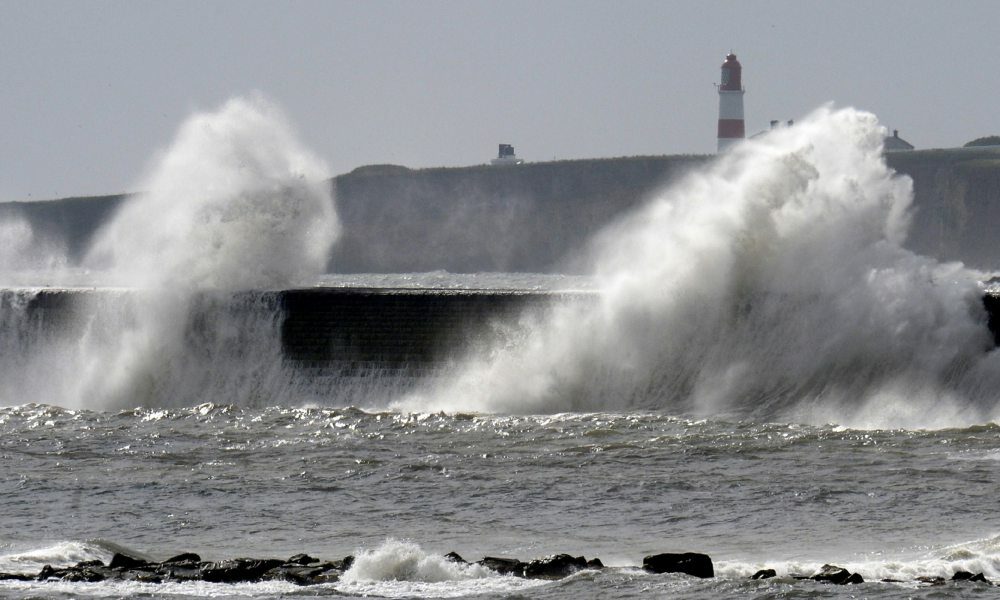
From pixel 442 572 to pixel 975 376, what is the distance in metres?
9.37

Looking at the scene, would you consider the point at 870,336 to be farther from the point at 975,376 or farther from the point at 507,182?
the point at 507,182

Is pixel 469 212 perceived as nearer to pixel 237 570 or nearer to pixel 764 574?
pixel 237 570

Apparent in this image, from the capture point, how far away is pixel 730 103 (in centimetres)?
8656

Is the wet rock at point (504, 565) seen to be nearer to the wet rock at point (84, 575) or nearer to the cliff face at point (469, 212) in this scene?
the wet rock at point (84, 575)

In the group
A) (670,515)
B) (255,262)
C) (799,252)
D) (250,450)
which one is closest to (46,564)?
(670,515)

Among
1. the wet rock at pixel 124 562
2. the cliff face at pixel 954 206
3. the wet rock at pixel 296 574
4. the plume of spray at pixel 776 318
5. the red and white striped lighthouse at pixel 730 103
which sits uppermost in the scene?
the red and white striped lighthouse at pixel 730 103

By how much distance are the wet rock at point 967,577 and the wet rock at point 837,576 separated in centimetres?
60

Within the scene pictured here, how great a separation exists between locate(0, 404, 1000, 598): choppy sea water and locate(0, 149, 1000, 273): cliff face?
7890 cm

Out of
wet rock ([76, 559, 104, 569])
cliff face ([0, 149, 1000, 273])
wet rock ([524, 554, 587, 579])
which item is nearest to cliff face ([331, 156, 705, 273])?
cliff face ([0, 149, 1000, 273])

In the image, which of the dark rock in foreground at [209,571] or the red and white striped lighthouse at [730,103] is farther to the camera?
the red and white striped lighthouse at [730,103]

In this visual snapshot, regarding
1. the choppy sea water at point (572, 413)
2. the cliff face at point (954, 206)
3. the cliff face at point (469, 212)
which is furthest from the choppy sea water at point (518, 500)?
the cliff face at point (469, 212)

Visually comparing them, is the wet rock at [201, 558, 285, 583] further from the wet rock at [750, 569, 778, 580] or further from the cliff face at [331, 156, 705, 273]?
the cliff face at [331, 156, 705, 273]

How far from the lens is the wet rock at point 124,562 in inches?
477

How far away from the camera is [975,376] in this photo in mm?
19156
